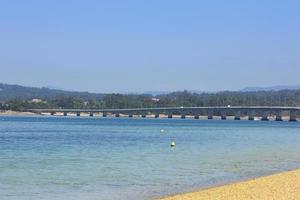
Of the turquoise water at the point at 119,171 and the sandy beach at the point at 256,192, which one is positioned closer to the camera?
the sandy beach at the point at 256,192

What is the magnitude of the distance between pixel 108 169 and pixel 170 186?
7.67 meters

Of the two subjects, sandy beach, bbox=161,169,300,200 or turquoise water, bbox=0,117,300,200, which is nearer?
sandy beach, bbox=161,169,300,200

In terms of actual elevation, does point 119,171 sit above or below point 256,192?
below

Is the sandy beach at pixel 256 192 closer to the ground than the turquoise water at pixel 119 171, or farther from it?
farther from it

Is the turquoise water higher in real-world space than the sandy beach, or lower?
lower

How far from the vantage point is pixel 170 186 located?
26.5m

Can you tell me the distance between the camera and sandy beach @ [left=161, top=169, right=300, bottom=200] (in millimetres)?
21141

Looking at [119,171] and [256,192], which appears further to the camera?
[119,171]

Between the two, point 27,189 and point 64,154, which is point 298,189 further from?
point 64,154

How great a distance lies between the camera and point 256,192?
22.7 meters

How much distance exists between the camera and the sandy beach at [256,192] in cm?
2114

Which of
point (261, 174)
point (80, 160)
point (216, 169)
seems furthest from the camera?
point (80, 160)

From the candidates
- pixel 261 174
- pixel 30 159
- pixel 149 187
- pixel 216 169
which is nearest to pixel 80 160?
pixel 30 159

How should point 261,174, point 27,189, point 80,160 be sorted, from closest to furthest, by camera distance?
1. point 27,189
2. point 261,174
3. point 80,160
